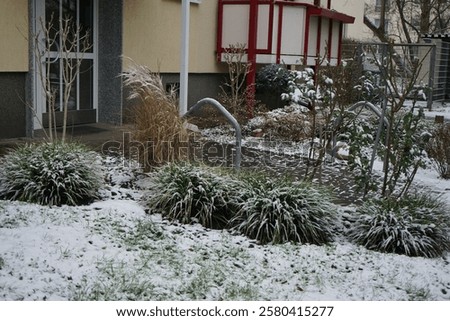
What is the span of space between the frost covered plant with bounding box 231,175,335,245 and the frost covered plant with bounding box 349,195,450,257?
0.32m

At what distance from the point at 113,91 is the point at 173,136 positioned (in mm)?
4681

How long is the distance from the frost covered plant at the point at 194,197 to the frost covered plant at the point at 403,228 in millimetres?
1225

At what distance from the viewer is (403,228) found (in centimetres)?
548

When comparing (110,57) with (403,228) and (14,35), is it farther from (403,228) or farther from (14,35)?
(403,228)

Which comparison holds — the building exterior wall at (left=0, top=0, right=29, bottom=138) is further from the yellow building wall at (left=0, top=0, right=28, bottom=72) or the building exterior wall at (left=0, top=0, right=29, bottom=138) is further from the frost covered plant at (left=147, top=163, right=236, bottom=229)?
the frost covered plant at (left=147, top=163, right=236, bottom=229)

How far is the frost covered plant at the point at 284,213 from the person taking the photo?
5.45m

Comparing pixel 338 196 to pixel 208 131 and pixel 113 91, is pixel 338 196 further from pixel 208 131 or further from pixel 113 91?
pixel 113 91

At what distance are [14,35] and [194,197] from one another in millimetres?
4601

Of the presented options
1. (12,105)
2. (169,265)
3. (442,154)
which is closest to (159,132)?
(169,265)

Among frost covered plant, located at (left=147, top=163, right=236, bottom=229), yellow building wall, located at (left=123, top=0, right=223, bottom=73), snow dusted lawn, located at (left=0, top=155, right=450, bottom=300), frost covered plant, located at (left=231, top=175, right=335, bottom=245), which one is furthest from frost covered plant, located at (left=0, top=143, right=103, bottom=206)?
yellow building wall, located at (left=123, top=0, right=223, bottom=73)

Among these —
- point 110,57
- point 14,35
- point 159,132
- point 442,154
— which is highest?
point 14,35

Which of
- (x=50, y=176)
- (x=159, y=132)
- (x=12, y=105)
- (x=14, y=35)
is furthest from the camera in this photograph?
(x=12, y=105)

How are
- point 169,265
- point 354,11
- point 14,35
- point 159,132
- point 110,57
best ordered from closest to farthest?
point 169,265
point 159,132
point 14,35
point 110,57
point 354,11

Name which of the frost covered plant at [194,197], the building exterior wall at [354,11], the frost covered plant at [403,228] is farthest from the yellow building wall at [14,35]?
the building exterior wall at [354,11]
